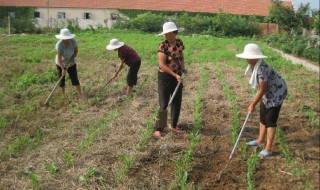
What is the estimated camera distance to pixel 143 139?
464 centimetres

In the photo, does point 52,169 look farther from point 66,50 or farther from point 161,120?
point 66,50

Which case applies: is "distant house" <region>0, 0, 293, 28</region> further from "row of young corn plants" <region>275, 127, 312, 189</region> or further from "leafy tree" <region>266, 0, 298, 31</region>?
"row of young corn plants" <region>275, 127, 312, 189</region>

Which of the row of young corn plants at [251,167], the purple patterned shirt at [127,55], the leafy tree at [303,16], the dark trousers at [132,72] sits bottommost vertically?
the row of young corn plants at [251,167]

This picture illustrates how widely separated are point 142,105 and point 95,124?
1.25m

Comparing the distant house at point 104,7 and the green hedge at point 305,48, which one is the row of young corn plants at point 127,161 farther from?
the distant house at point 104,7

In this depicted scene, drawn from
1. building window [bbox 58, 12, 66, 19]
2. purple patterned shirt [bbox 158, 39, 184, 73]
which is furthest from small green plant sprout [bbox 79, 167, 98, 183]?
building window [bbox 58, 12, 66, 19]

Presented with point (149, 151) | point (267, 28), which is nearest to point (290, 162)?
point (149, 151)

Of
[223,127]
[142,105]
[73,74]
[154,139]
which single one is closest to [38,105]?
[73,74]

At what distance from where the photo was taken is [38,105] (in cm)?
648

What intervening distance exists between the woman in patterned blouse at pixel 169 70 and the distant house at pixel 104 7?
25.8 m

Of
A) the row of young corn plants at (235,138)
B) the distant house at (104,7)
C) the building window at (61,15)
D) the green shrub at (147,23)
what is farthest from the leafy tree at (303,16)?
the building window at (61,15)

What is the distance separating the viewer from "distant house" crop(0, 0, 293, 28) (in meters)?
30.0

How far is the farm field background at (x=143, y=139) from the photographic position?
370 cm

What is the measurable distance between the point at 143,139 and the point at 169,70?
1.01 metres
